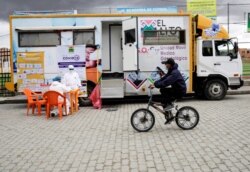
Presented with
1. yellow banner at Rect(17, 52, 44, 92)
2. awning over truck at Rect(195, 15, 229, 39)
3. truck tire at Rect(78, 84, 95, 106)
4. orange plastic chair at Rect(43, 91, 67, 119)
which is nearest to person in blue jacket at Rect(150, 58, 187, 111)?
orange plastic chair at Rect(43, 91, 67, 119)

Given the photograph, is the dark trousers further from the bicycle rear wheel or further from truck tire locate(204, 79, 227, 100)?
truck tire locate(204, 79, 227, 100)

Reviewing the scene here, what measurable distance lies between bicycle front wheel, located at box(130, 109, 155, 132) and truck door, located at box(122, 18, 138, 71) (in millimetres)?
5928

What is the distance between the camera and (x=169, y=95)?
29.6 ft

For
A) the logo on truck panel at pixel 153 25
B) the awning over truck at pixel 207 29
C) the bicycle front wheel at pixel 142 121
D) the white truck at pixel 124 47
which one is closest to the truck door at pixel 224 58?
the white truck at pixel 124 47

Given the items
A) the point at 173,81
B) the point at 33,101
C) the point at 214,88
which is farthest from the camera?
the point at 214,88

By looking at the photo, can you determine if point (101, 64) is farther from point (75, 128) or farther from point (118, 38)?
point (75, 128)

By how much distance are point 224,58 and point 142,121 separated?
24.8 ft

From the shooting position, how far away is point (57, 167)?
20.3ft

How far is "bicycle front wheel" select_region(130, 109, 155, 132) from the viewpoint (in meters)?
8.95

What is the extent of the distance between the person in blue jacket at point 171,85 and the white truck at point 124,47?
5634 millimetres

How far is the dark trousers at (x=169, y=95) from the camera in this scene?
8.98 metres

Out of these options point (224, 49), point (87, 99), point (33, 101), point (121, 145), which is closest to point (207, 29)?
point (224, 49)

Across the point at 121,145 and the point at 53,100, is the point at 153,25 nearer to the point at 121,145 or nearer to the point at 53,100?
the point at 53,100

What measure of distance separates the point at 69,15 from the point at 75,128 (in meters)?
6.09
